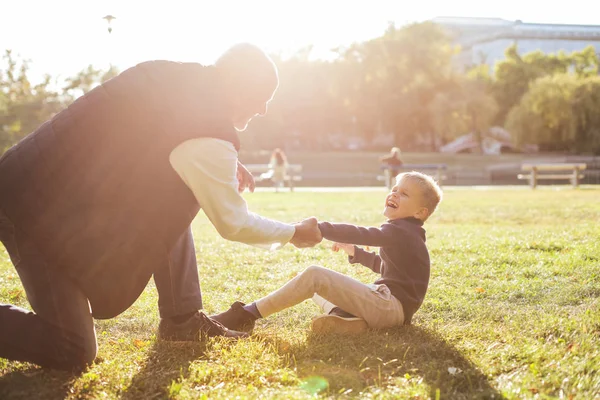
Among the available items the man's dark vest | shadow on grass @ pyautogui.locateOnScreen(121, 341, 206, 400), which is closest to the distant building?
shadow on grass @ pyautogui.locateOnScreen(121, 341, 206, 400)

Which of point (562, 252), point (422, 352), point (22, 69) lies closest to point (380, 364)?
point (422, 352)

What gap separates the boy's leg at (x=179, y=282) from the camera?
13.1 ft

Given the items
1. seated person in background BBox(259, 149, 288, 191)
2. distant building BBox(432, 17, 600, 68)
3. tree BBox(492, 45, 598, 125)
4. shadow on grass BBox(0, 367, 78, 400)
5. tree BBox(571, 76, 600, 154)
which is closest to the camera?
shadow on grass BBox(0, 367, 78, 400)

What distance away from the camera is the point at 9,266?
7.29 meters

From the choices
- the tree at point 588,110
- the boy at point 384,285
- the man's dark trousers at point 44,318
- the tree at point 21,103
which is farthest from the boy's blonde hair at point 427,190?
the tree at point 588,110

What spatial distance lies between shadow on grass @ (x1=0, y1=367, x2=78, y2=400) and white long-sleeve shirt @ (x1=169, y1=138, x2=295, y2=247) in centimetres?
109

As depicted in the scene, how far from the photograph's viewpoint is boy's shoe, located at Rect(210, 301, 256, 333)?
432cm

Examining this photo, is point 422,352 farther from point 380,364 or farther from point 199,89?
point 199,89

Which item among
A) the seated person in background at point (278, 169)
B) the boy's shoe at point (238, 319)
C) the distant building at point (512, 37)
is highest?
the distant building at point (512, 37)

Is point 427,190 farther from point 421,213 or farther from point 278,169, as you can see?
point 278,169

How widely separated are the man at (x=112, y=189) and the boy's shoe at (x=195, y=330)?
582 millimetres

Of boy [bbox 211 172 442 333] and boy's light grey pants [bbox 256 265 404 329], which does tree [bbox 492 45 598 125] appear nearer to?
boy [bbox 211 172 442 333]

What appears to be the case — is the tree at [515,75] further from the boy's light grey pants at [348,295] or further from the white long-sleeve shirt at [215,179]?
the white long-sleeve shirt at [215,179]

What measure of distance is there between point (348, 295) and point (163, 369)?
1.24 meters
